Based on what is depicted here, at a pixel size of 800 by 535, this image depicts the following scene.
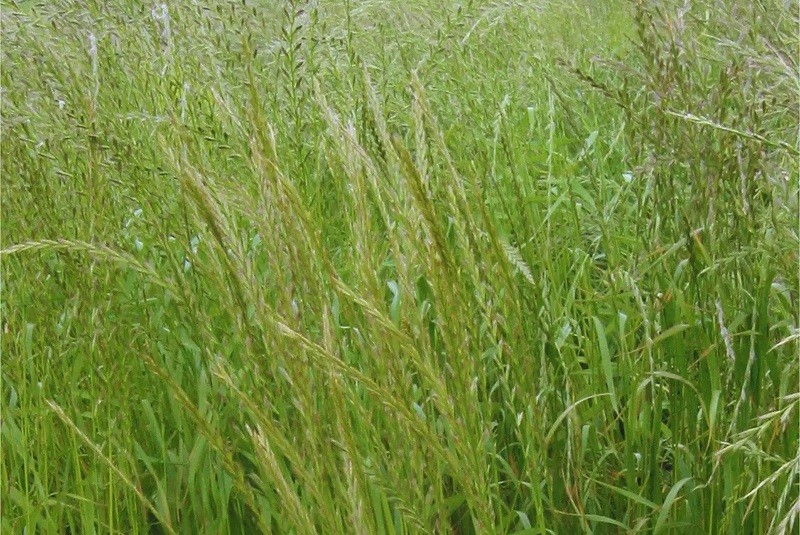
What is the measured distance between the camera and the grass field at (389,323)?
1.08 metres

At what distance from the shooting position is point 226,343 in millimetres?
1854

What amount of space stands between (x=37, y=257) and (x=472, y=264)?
38.0 inches

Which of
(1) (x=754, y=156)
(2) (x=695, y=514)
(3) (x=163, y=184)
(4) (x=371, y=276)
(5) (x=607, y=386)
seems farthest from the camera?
(3) (x=163, y=184)

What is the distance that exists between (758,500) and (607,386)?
374mm

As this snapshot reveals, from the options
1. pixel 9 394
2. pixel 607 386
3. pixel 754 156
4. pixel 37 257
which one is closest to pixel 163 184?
pixel 37 257

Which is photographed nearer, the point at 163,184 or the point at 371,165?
the point at 371,165

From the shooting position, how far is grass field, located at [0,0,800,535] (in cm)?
108

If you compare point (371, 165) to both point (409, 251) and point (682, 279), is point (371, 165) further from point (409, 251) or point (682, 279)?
point (682, 279)

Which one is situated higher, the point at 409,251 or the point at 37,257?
the point at 409,251

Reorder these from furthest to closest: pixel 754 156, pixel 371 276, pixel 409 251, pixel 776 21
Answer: pixel 776 21, pixel 754 156, pixel 409 251, pixel 371 276

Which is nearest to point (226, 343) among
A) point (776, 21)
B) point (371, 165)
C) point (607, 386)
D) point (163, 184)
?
point (163, 184)

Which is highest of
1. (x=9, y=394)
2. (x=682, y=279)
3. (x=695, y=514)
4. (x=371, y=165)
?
(x=371, y=165)

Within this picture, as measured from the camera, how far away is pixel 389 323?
3.14 ft

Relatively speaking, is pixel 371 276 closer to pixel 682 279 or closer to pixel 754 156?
pixel 754 156
